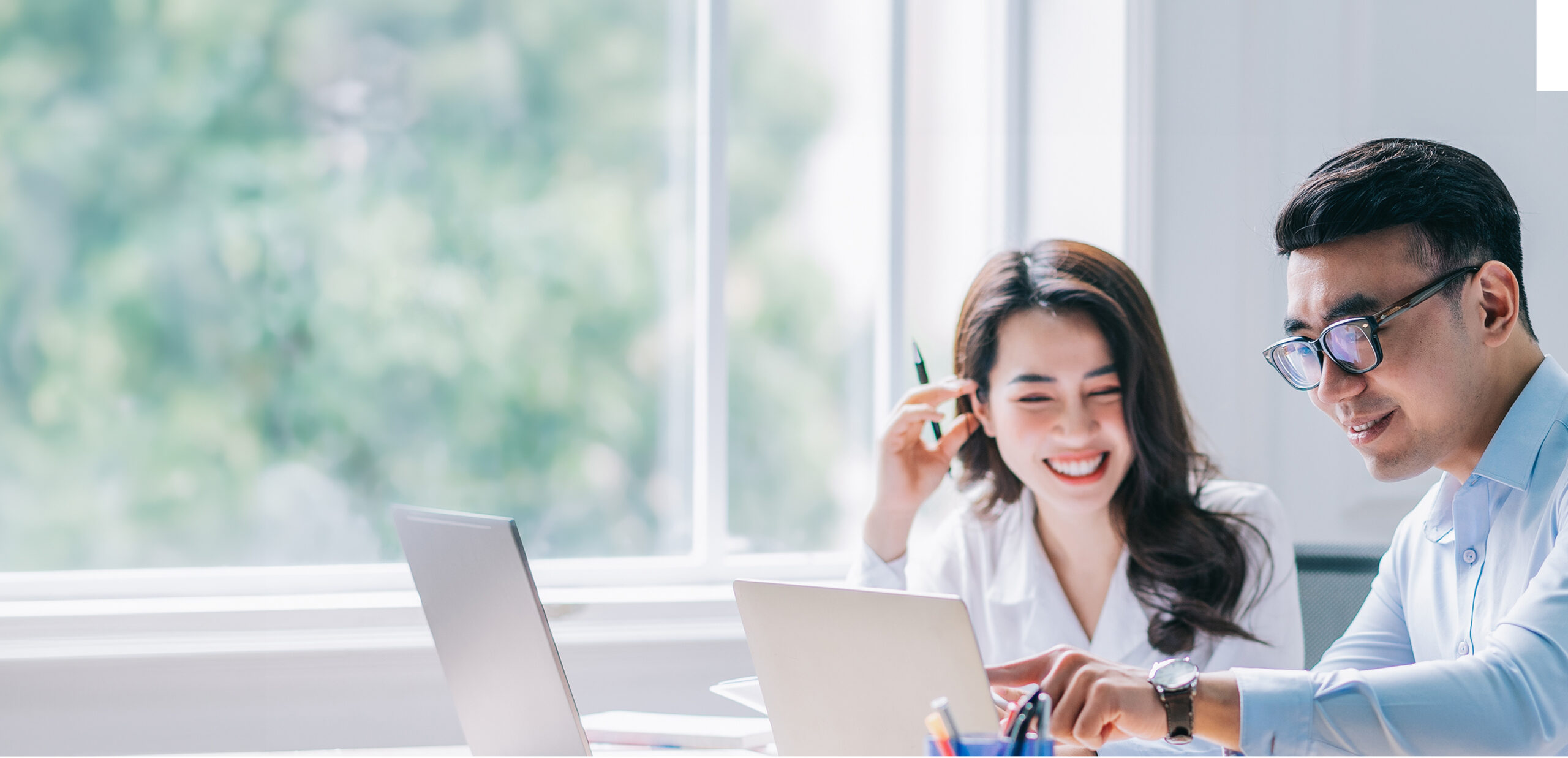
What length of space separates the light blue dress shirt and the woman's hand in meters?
0.71

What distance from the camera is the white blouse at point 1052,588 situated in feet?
5.41

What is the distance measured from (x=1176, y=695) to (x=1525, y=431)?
0.55 meters

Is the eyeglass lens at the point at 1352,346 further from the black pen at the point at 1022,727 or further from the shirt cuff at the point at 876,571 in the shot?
the shirt cuff at the point at 876,571

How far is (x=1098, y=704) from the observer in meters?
0.96

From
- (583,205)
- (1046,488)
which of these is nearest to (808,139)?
(583,205)

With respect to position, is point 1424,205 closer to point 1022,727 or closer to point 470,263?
point 1022,727

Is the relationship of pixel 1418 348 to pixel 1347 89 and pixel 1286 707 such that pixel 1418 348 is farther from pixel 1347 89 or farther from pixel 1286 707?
pixel 1347 89

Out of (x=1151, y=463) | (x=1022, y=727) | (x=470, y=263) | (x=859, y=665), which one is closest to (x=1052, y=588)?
(x=1151, y=463)

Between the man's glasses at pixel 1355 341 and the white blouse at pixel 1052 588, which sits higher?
the man's glasses at pixel 1355 341

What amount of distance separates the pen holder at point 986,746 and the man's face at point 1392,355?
72cm

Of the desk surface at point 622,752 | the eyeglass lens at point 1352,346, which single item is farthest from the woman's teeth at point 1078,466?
the desk surface at point 622,752

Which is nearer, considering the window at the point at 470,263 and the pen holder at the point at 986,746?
the pen holder at the point at 986,746

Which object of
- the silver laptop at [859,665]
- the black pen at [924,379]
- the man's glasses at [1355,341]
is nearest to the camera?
the silver laptop at [859,665]

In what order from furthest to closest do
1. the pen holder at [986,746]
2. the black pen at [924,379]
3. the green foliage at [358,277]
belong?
the green foliage at [358,277] < the black pen at [924,379] < the pen holder at [986,746]
